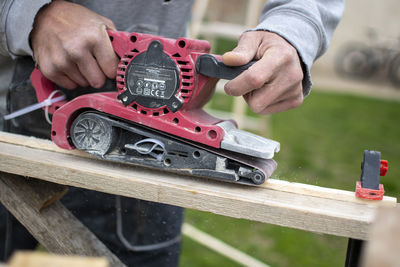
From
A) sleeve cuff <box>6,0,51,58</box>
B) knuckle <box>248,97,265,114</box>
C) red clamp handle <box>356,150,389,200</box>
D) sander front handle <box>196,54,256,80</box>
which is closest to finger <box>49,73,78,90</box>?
sleeve cuff <box>6,0,51,58</box>

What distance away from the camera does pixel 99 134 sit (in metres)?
1.38

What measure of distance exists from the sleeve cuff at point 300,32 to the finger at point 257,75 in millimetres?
122

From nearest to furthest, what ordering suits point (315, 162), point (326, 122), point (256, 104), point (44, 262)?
point (44, 262) → point (256, 104) → point (315, 162) → point (326, 122)

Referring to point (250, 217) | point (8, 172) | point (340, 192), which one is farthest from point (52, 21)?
point (340, 192)

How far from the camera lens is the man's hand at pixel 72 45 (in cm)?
137

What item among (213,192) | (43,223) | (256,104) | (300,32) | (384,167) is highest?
(300,32)

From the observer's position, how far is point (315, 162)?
5.10 metres

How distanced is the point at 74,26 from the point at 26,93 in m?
0.39

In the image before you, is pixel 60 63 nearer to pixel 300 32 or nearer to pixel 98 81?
pixel 98 81

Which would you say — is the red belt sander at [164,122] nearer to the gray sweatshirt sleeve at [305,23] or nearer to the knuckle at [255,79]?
the knuckle at [255,79]

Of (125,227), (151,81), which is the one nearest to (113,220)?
(125,227)

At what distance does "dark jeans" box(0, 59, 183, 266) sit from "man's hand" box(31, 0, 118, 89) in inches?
9.2

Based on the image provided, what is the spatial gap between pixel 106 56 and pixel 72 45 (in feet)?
0.34

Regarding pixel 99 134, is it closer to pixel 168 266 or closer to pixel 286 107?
pixel 286 107
